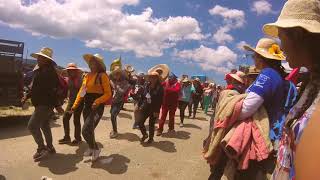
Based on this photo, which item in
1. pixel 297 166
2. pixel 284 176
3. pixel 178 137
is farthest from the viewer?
pixel 178 137

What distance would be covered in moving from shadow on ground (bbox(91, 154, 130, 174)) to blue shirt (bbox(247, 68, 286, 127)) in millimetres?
4130

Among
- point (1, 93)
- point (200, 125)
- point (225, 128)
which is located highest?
point (225, 128)

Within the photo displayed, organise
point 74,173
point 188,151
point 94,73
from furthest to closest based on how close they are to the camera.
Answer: point 188,151 → point 94,73 → point 74,173

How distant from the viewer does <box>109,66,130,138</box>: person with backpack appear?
10156mm

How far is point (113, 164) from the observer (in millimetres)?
7391

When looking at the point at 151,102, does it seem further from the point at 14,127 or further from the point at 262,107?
the point at 262,107

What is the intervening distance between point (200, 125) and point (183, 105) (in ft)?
3.72

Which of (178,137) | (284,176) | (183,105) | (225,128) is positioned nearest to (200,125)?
(183,105)

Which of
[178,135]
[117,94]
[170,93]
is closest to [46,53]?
[117,94]

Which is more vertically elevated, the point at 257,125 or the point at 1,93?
the point at 257,125

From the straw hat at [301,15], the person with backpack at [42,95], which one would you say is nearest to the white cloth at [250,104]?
the straw hat at [301,15]

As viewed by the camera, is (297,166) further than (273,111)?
No

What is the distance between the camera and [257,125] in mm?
3451

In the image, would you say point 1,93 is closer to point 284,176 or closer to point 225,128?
point 225,128
